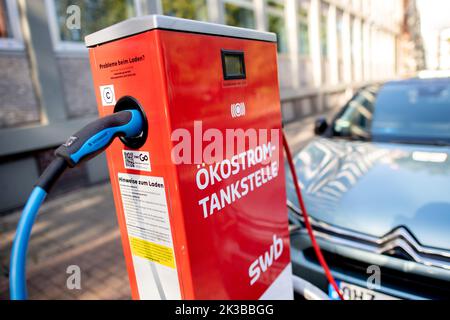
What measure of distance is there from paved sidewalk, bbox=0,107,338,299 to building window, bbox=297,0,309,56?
381 inches

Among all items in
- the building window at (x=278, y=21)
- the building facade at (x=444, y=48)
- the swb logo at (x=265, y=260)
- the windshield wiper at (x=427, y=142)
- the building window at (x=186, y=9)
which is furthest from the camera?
the building window at (x=278, y=21)

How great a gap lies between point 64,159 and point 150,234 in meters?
0.48

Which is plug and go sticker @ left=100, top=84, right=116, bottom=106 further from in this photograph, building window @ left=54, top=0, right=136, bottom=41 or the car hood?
building window @ left=54, top=0, right=136, bottom=41

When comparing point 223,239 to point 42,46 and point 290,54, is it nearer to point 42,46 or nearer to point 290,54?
point 42,46

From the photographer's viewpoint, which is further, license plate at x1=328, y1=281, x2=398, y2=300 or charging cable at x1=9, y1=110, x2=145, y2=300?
license plate at x1=328, y1=281, x2=398, y2=300

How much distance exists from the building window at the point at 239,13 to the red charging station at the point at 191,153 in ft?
26.2

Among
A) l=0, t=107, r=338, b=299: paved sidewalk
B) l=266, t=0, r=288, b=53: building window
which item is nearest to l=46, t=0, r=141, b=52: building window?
l=0, t=107, r=338, b=299: paved sidewalk

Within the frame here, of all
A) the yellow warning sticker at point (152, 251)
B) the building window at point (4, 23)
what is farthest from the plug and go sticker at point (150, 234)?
the building window at point (4, 23)

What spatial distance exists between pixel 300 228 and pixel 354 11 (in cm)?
1752

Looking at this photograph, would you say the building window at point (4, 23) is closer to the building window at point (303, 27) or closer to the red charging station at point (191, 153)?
the red charging station at point (191, 153)

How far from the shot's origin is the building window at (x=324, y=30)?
13234mm

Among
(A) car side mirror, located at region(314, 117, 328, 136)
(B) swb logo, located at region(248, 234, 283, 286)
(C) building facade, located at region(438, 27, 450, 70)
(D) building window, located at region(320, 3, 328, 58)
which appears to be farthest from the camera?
(D) building window, located at region(320, 3, 328, 58)

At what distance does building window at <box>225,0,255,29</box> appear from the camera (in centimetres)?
877

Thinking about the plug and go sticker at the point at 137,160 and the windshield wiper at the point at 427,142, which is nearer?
the plug and go sticker at the point at 137,160
